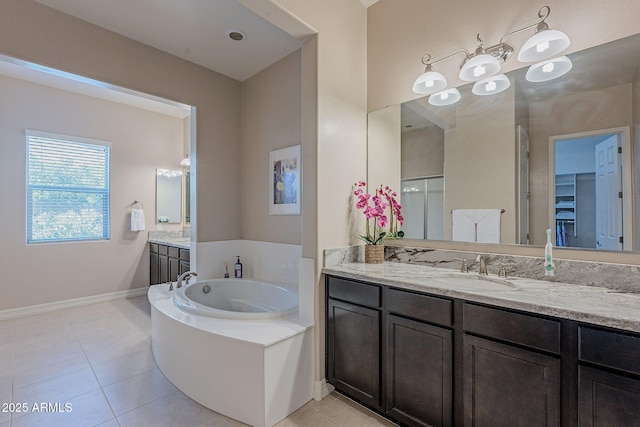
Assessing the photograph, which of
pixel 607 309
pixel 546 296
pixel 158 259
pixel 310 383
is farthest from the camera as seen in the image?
pixel 158 259

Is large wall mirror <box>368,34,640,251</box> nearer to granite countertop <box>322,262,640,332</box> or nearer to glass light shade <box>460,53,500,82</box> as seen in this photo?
glass light shade <box>460,53,500,82</box>

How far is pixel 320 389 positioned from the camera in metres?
2.09

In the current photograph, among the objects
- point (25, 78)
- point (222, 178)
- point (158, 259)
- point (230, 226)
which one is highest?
point (25, 78)

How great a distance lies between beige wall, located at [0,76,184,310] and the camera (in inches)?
141

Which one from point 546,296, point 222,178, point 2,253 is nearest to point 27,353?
point 2,253

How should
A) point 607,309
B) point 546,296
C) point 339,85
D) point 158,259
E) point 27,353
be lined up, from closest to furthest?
point 607,309 → point 546,296 → point 339,85 → point 27,353 → point 158,259

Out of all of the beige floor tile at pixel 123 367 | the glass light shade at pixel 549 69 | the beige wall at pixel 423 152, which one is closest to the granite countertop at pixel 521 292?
the beige wall at pixel 423 152

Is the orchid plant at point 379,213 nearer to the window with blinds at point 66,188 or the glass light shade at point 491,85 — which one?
the glass light shade at point 491,85

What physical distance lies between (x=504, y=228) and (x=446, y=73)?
1.16 m

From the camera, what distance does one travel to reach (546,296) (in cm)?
138

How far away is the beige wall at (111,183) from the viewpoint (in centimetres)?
358

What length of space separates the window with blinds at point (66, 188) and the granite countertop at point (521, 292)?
12.9ft

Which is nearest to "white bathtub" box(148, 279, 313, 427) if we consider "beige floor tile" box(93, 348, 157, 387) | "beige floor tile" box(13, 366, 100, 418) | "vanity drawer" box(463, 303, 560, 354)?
"beige floor tile" box(93, 348, 157, 387)

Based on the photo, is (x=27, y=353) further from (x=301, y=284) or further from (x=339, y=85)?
(x=339, y=85)
